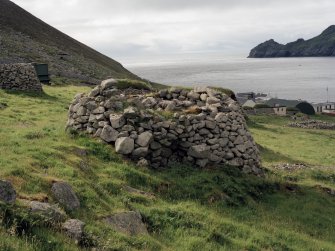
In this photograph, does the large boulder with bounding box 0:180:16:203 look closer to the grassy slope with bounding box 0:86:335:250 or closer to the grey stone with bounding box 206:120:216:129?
the grassy slope with bounding box 0:86:335:250

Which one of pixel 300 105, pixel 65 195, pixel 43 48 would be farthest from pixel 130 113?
pixel 300 105

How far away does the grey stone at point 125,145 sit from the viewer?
15875 mm

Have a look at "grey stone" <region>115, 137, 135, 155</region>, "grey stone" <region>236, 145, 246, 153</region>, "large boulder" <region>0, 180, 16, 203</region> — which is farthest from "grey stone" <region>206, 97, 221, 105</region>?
"large boulder" <region>0, 180, 16, 203</region>

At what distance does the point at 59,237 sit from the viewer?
852cm

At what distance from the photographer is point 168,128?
54.8ft

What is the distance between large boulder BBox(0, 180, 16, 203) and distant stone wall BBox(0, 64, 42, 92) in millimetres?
27311

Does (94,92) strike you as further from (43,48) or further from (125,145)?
(43,48)

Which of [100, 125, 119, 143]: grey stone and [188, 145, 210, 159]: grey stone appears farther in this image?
[188, 145, 210, 159]: grey stone

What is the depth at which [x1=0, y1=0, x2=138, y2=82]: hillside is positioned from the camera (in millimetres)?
63763

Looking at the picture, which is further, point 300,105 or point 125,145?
point 300,105

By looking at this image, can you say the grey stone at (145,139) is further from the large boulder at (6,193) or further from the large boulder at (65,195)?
the large boulder at (6,193)

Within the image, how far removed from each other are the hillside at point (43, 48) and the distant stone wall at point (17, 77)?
20.9 meters

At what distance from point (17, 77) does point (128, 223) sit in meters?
27.5

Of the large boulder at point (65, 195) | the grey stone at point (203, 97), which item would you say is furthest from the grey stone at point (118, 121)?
the large boulder at point (65, 195)
